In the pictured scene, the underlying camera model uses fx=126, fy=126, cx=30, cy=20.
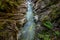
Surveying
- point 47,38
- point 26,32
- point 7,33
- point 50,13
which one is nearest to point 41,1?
point 50,13

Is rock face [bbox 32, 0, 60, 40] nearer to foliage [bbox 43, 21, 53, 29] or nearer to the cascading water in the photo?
foliage [bbox 43, 21, 53, 29]

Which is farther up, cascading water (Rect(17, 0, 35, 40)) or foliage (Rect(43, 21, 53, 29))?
foliage (Rect(43, 21, 53, 29))

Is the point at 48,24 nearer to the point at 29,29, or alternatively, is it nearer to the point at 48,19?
the point at 48,19

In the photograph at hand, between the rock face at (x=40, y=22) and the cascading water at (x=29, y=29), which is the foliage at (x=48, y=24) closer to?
the rock face at (x=40, y=22)

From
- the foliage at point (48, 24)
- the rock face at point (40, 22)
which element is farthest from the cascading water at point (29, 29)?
the foliage at point (48, 24)

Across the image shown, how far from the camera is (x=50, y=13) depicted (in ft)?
26.2

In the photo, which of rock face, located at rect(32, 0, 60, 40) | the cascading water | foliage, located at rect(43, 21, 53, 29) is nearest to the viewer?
rock face, located at rect(32, 0, 60, 40)

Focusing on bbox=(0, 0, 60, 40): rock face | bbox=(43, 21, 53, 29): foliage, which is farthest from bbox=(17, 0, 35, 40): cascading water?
bbox=(43, 21, 53, 29): foliage

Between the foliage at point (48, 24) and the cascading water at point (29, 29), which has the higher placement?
the foliage at point (48, 24)

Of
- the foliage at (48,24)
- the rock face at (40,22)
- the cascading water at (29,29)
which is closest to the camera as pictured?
the rock face at (40,22)

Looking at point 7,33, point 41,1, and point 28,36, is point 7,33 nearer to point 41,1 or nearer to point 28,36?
point 28,36

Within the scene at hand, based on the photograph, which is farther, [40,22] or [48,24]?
[40,22]

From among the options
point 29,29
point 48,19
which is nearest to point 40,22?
point 48,19

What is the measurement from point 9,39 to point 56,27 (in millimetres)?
2779
